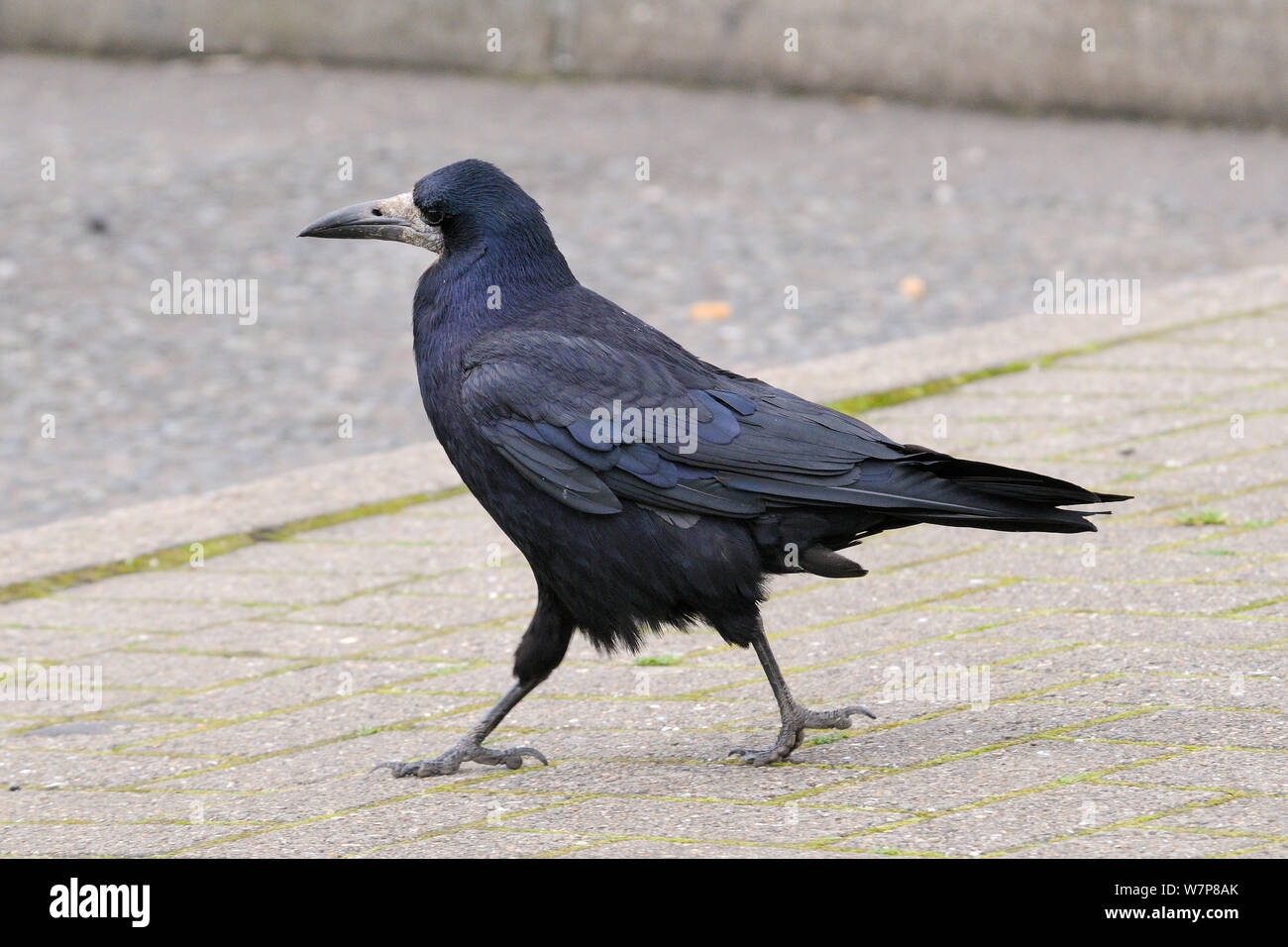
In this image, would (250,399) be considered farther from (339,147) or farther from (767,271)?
(339,147)

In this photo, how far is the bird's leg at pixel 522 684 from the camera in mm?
3873

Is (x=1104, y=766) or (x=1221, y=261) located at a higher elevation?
(x=1221, y=261)

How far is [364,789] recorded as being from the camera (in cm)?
379

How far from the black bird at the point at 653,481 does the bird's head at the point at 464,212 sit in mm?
158

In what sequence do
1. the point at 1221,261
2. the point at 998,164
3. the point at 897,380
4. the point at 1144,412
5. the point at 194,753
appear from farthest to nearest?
the point at 998,164
the point at 1221,261
the point at 897,380
the point at 1144,412
the point at 194,753

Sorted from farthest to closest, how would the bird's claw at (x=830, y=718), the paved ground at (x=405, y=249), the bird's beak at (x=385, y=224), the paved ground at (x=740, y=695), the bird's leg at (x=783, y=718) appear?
the paved ground at (x=405, y=249) → the bird's beak at (x=385, y=224) → the bird's claw at (x=830, y=718) → the bird's leg at (x=783, y=718) → the paved ground at (x=740, y=695)

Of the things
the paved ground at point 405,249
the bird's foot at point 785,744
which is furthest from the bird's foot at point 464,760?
the paved ground at point 405,249

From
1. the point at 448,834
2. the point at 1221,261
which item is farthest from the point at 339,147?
the point at 448,834

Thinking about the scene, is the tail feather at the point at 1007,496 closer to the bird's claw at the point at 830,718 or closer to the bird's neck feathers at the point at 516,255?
the bird's claw at the point at 830,718

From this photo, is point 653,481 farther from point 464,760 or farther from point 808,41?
point 808,41

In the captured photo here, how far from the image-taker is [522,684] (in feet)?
13.0

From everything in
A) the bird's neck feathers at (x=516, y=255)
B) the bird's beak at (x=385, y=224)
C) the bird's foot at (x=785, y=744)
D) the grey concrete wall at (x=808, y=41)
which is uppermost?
the grey concrete wall at (x=808, y=41)

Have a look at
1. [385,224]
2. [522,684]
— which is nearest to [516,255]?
[385,224]
